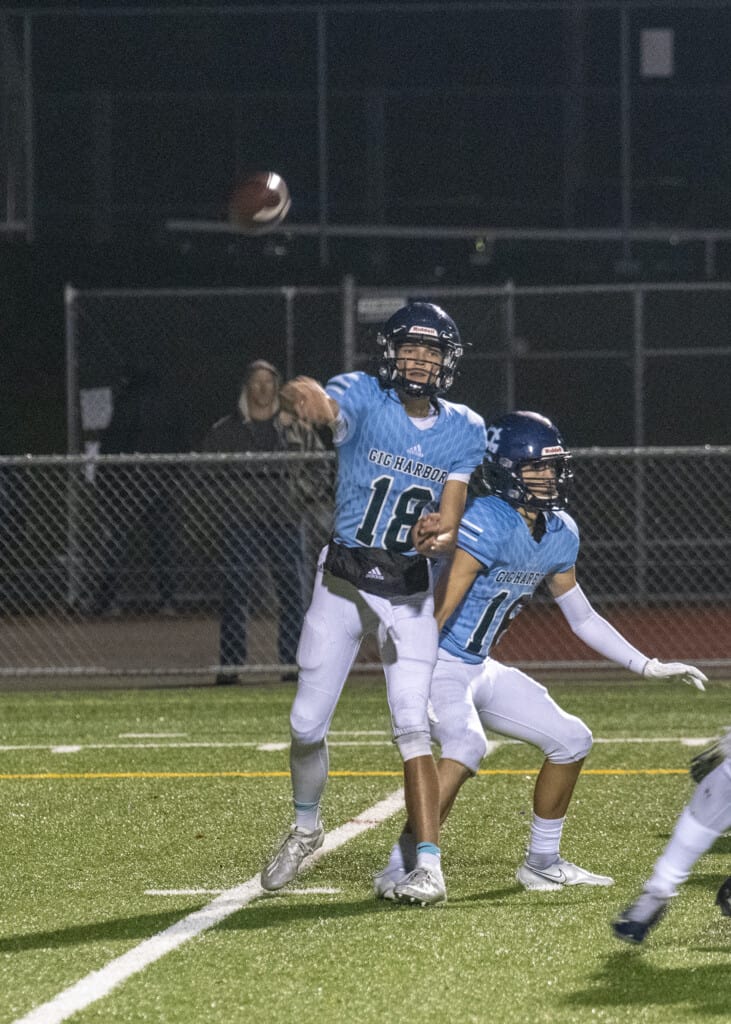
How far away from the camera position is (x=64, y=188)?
765 inches

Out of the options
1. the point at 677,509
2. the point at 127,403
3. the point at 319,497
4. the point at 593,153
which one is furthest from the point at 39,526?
the point at 593,153

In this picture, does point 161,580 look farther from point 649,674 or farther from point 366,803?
point 649,674

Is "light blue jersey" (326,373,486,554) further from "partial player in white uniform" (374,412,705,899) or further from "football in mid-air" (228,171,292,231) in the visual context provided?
"football in mid-air" (228,171,292,231)

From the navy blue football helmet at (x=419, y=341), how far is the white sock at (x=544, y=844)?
1.43 meters

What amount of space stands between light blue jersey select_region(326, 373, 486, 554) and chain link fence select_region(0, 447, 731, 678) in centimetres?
538

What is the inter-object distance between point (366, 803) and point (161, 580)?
6550 mm

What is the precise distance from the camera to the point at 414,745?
5848 millimetres

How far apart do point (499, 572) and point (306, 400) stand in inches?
35.6

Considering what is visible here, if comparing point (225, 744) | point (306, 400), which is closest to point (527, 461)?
point (306, 400)

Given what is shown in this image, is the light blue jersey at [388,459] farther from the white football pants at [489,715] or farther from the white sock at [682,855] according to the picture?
the white sock at [682,855]

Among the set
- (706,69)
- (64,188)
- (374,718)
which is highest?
(706,69)

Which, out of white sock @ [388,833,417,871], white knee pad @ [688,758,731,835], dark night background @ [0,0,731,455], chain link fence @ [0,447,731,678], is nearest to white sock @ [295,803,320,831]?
white sock @ [388,833,417,871]

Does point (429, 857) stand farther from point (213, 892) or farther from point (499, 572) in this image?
point (499, 572)

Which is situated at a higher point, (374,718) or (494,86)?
(494,86)
